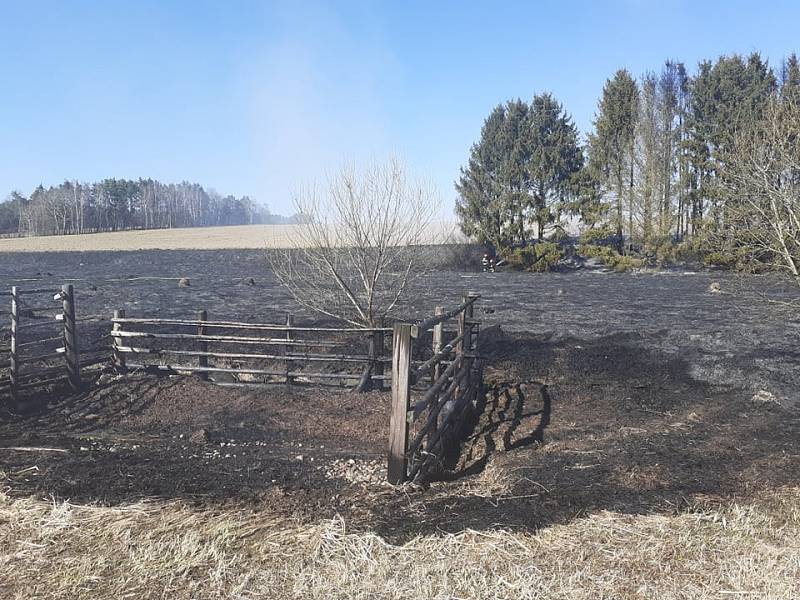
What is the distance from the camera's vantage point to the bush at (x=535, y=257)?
40031mm

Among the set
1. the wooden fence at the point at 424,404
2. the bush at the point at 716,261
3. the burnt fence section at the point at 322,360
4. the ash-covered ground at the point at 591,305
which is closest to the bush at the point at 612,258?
the ash-covered ground at the point at 591,305

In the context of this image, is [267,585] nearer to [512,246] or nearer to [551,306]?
[551,306]

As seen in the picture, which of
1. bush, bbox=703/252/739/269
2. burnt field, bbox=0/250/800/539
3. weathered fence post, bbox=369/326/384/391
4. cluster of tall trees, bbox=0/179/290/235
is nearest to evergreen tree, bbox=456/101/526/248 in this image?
bush, bbox=703/252/739/269

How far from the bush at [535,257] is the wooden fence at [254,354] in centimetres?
2840

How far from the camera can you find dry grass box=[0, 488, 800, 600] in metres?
3.65

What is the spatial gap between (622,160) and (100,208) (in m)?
89.8

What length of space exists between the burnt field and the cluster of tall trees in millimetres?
95227

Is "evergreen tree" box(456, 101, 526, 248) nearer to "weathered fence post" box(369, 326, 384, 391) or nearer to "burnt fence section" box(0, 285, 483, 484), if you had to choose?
"burnt fence section" box(0, 285, 483, 484)

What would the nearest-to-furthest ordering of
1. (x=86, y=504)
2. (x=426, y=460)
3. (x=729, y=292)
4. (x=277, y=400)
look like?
(x=86, y=504)
(x=426, y=460)
(x=277, y=400)
(x=729, y=292)

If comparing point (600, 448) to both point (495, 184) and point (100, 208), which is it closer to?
point (495, 184)

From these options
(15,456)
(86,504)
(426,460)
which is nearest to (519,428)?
(426,460)

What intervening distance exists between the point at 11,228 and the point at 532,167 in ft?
304

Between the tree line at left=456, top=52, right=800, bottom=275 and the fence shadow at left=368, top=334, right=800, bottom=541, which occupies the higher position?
the tree line at left=456, top=52, right=800, bottom=275

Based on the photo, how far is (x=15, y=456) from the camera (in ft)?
21.0
